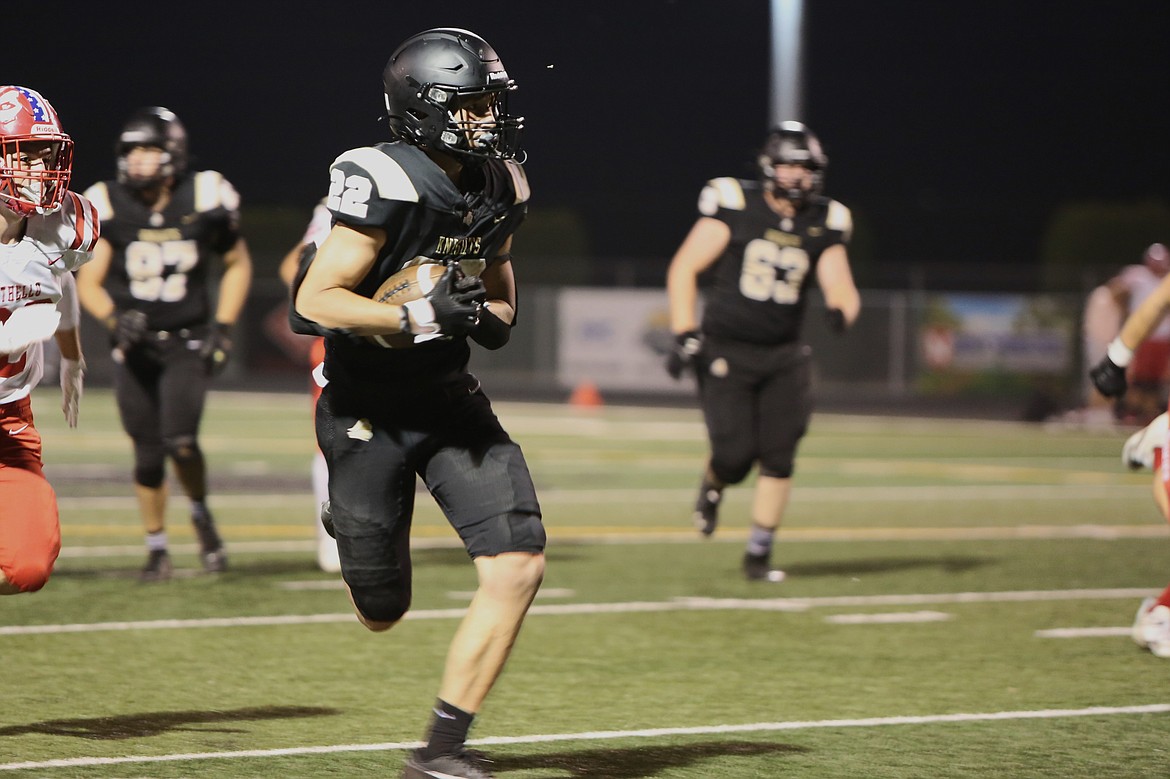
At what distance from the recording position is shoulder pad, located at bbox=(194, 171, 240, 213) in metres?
8.09

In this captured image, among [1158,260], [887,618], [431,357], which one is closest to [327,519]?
[431,357]

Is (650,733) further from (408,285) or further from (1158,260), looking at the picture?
(1158,260)

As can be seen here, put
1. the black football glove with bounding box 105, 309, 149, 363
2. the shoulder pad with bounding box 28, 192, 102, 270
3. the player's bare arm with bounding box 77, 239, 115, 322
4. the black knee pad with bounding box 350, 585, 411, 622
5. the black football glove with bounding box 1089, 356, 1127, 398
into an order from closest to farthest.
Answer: the black knee pad with bounding box 350, 585, 411, 622 → the shoulder pad with bounding box 28, 192, 102, 270 → the black football glove with bounding box 1089, 356, 1127, 398 → the black football glove with bounding box 105, 309, 149, 363 → the player's bare arm with bounding box 77, 239, 115, 322

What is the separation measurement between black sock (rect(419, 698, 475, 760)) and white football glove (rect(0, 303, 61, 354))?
1.50 meters

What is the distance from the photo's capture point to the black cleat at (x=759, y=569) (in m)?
8.16

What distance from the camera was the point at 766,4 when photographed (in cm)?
3309

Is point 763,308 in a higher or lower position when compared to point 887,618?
higher

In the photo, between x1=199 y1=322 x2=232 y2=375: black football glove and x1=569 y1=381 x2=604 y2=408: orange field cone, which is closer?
x1=199 y1=322 x2=232 y2=375: black football glove

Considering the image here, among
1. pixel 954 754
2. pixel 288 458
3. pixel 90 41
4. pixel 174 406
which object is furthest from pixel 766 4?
pixel 954 754

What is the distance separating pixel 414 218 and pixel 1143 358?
13.4 m

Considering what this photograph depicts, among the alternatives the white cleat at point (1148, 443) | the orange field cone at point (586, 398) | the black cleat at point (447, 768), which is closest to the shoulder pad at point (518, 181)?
the black cleat at point (447, 768)

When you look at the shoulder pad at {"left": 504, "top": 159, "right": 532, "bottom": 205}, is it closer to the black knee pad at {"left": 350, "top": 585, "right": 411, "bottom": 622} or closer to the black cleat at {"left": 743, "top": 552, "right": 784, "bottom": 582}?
the black knee pad at {"left": 350, "top": 585, "right": 411, "bottom": 622}

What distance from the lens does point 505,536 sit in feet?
13.8

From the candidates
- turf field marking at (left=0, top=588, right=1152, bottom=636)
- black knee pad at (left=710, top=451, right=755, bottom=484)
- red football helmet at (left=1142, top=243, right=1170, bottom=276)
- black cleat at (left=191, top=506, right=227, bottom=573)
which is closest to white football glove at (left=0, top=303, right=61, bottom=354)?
turf field marking at (left=0, top=588, right=1152, bottom=636)
